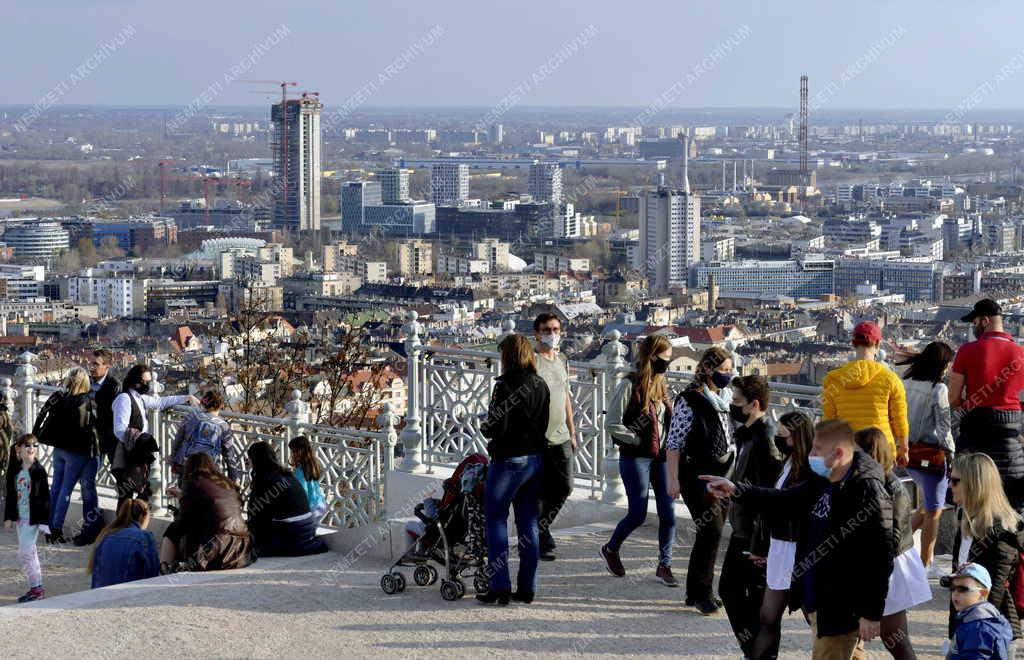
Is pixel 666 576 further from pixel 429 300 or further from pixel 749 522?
pixel 429 300

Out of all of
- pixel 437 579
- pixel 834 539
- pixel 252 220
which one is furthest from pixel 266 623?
pixel 252 220

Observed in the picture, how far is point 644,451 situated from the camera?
5.84 meters

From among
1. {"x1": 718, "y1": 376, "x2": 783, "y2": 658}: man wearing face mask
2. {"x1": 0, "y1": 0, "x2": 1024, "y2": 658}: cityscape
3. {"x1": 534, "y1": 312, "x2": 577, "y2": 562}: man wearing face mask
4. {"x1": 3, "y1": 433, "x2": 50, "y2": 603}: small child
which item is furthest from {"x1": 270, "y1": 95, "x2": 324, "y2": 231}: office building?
{"x1": 718, "y1": 376, "x2": 783, "y2": 658}: man wearing face mask

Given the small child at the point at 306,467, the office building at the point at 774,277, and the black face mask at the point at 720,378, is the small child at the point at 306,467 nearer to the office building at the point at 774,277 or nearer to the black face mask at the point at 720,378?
the black face mask at the point at 720,378

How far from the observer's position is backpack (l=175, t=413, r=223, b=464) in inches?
270

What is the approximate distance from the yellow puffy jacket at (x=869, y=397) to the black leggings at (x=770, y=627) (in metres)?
0.88

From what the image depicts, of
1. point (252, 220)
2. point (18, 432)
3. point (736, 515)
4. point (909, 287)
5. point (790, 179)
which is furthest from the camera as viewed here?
point (790, 179)

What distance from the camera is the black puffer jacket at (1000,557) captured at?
4641 millimetres

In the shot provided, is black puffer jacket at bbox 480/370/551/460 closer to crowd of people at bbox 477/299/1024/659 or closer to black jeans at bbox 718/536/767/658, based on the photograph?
crowd of people at bbox 477/299/1024/659

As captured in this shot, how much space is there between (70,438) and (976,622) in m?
4.27

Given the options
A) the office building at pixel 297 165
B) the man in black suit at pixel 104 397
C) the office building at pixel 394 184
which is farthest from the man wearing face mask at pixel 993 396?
the office building at pixel 394 184

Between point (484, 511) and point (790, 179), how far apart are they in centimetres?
15572

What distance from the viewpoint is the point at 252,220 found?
416ft

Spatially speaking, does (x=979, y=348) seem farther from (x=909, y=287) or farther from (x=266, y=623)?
(x=909, y=287)
